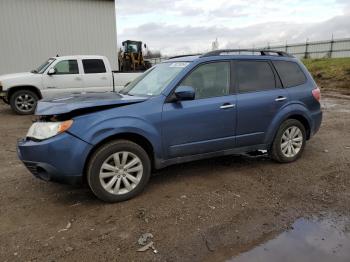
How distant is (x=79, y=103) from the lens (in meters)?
4.34

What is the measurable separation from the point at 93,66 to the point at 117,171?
861cm

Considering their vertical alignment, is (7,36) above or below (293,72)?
above

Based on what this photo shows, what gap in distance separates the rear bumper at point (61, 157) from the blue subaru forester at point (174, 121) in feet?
0.04

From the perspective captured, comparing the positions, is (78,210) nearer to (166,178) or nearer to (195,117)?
(166,178)

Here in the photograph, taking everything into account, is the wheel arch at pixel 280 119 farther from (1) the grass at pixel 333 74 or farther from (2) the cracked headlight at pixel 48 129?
(1) the grass at pixel 333 74

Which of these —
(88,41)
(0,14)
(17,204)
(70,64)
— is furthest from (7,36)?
(17,204)

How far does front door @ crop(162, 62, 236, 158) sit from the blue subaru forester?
0.01m

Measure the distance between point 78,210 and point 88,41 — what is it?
16278 mm

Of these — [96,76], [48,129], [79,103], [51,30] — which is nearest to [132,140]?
[79,103]

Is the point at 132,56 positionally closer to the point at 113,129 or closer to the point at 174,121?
the point at 174,121

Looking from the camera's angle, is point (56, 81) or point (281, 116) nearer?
point (281, 116)

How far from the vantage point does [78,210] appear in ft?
14.0

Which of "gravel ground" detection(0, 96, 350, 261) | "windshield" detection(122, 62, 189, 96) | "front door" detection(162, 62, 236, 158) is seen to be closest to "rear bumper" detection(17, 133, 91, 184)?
"gravel ground" detection(0, 96, 350, 261)

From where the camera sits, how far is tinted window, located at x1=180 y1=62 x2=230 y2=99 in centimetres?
502
